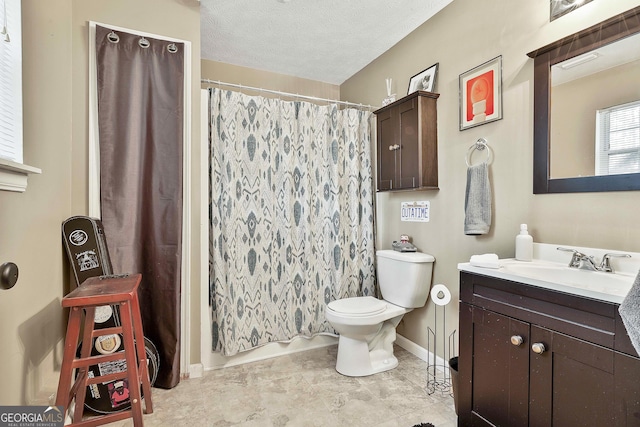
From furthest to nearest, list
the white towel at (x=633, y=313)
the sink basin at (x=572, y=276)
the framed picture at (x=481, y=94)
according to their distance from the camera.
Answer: the framed picture at (x=481, y=94), the sink basin at (x=572, y=276), the white towel at (x=633, y=313)

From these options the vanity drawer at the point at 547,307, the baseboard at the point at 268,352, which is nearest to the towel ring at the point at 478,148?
the vanity drawer at the point at 547,307

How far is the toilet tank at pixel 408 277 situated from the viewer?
2.26 metres

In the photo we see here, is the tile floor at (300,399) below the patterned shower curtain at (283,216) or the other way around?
below

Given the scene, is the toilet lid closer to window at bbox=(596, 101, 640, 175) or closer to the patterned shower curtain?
the patterned shower curtain

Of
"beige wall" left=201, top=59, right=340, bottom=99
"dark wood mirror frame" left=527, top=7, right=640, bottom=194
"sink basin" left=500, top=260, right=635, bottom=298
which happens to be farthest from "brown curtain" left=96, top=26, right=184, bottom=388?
"dark wood mirror frame" left=527, top=7, right=640, bottom=194

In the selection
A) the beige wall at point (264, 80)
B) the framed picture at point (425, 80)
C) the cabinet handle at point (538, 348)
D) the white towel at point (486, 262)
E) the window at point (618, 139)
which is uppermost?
the beige wall at point (264, 80)

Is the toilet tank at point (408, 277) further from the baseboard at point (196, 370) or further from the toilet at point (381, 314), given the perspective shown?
the baseboard at point (196, 370)

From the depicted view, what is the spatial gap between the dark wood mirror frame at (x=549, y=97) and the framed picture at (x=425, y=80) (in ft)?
2.30

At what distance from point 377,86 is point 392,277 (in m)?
1.68

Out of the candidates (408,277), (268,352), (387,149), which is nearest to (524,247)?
(408,277)

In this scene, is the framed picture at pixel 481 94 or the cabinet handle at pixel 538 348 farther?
the framed picture at pixel 481 94

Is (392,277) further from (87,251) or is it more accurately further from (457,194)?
(87,251)

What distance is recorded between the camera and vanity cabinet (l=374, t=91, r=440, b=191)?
7.32 ft

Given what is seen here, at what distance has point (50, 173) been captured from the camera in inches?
63.5
